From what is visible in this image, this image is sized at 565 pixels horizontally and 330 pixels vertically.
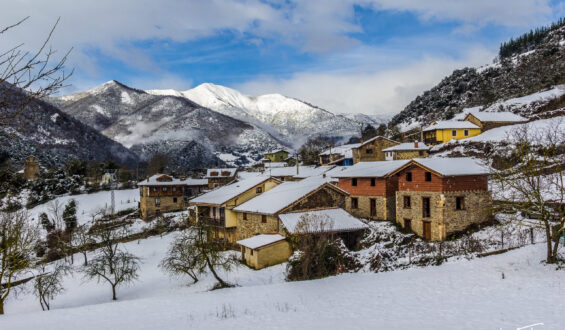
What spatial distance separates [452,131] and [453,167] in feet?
118

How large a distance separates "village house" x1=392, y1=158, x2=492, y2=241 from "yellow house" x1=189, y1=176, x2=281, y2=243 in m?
17.0

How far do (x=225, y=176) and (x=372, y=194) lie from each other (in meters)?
41.5

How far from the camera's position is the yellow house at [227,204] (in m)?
37.7

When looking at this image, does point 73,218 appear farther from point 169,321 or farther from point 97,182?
point 169,321

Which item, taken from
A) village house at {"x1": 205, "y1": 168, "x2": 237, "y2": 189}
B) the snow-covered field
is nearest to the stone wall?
the snow-covered field

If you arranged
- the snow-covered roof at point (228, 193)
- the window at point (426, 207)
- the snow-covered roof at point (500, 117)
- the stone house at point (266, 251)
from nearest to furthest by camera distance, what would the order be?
the stone house at point (266, 251) → the window at point (426, 207) → the snow-covered roof at point (228, 193) → the snow-covered roof at point (500, 117)

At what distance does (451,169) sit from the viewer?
30.8 m

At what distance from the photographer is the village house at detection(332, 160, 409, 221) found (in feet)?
117

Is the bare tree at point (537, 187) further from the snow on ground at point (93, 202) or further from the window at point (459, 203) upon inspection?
the snow on ground at point (93, 202)

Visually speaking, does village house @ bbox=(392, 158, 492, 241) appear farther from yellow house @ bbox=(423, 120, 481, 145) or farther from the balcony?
yellow house @ bbox=(423, 120, 481, 145)

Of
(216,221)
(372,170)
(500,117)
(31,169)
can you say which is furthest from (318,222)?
(31,169)

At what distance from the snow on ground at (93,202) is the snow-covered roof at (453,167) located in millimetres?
53382

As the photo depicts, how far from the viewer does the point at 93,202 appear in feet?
222

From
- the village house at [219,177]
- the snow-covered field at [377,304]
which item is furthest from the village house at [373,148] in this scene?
the snow-covered field at [377,304]
